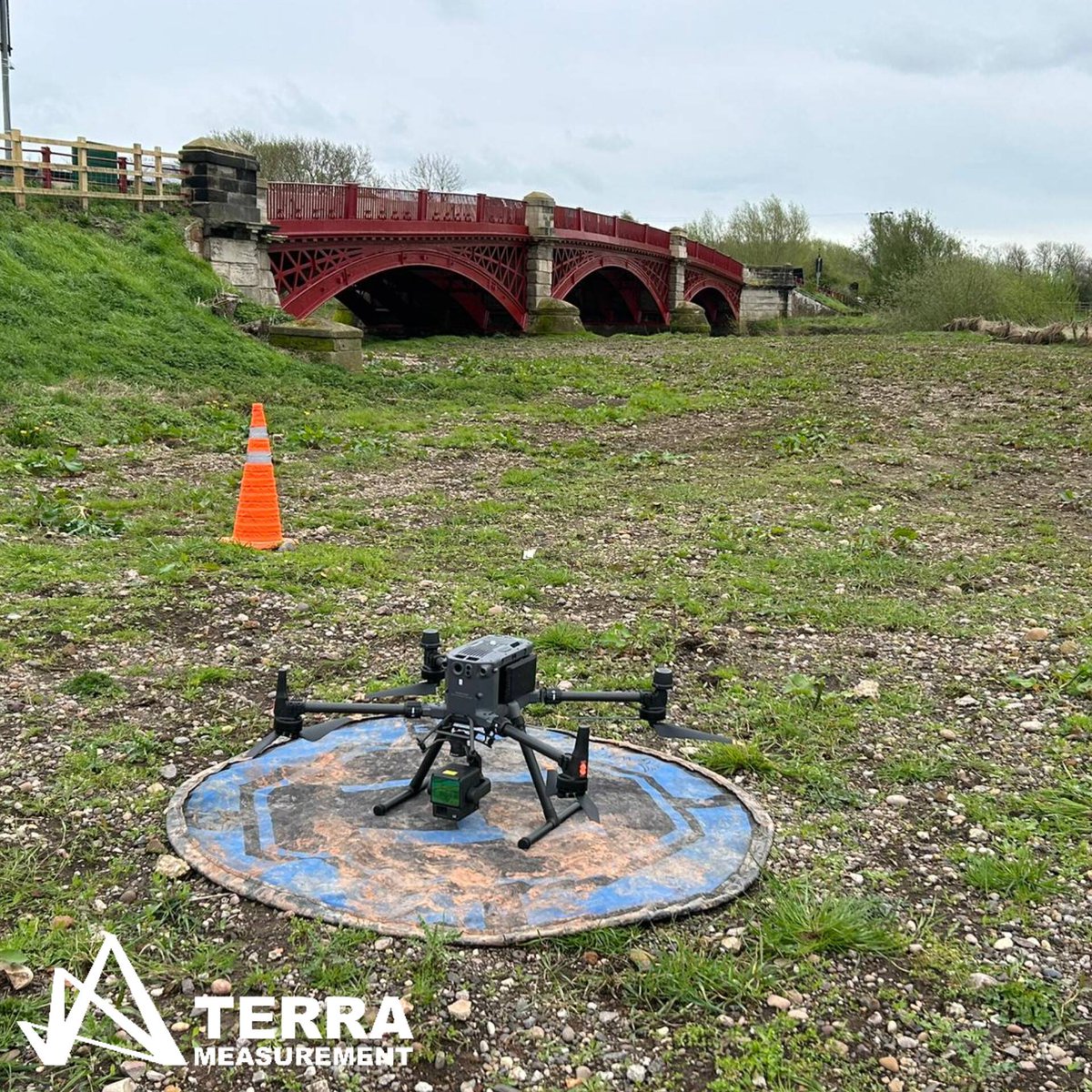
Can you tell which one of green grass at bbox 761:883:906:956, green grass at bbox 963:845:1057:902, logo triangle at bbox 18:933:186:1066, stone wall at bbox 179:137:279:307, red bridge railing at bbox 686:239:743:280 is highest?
red bridge railing at bbox 686:239:743:280

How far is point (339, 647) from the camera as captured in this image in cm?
666

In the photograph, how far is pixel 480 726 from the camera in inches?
165

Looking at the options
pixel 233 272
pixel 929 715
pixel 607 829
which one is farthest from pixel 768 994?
pixel 233 272

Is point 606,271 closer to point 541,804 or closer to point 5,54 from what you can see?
point 5,54

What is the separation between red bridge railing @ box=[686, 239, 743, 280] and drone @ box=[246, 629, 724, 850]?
44303 mm

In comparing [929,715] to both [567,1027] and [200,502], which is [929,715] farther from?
[200,502]

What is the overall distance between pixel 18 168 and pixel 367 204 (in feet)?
25.3

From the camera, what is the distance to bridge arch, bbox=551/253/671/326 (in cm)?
3431

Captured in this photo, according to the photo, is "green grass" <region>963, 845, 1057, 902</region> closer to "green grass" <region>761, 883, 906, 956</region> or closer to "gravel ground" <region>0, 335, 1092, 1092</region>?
"gravel ground" <region>0, 335, 1092, 1092</region>

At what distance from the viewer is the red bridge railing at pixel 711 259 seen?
47344 mm

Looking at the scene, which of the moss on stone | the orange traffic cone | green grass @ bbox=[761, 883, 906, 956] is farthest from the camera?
the moss on stone

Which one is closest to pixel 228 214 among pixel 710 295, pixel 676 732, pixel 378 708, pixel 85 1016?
pixel 378 708

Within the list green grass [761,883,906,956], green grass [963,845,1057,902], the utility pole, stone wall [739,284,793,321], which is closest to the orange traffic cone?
green grass [761,883,906,956]

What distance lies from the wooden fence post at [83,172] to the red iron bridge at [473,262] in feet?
11.2
